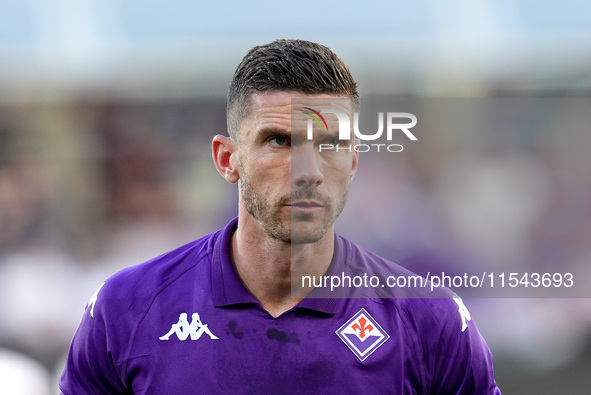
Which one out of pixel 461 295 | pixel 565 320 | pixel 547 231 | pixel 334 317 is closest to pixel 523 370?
pixel 565 320

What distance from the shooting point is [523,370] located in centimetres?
350

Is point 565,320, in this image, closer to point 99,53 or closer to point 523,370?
Answer: point 523,370

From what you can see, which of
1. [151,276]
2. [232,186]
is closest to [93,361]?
[151,276]

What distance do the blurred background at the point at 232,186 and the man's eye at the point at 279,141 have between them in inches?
15.5

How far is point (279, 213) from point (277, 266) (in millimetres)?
186

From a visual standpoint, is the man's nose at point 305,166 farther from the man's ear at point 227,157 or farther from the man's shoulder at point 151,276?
the man's shoulder at point 151,276

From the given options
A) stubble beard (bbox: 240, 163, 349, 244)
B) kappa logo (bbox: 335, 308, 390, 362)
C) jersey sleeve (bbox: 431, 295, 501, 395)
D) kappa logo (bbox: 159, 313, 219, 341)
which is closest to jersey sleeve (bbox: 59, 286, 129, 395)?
kappa logo (bbox: 159, 313, 219, 341)

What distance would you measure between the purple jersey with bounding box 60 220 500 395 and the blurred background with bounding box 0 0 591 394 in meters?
0.34

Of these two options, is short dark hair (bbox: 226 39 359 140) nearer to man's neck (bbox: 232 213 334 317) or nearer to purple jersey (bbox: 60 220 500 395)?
man's neck (bbox: 232 213 334 317)

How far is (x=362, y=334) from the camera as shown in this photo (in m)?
2.08

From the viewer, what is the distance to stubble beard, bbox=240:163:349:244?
6.66 feet

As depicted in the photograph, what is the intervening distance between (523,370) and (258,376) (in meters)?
1.93

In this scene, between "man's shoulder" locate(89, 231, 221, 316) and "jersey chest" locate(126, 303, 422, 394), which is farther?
"man's shoulder" locate(89, 231, 221, 316)

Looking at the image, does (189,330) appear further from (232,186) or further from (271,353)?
(232,186)
